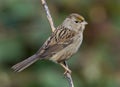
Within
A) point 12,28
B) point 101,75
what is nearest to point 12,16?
point 12,28

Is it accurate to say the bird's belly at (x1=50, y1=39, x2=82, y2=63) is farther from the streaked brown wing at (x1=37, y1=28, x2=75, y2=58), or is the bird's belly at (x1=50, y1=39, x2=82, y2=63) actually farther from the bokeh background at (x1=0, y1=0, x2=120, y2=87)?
the bokeh background at (x1=0, y1=0, x2=120, y2=87)

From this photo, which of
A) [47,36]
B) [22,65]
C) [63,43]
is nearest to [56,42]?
[63,43]

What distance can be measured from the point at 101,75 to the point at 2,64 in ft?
3.27

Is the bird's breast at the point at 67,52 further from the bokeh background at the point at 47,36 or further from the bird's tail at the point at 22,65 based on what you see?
the bokeh background at the point at 47,36

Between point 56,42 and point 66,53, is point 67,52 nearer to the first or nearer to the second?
point 66,53

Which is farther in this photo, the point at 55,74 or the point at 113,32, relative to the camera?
the point at 113,32

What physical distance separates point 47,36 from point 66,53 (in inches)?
44.1

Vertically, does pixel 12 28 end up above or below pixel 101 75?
above

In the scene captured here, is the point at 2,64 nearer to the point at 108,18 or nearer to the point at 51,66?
the point at 51,66

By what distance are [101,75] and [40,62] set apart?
0.63m

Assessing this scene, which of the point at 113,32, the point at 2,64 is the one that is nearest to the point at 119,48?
the point at 113,32

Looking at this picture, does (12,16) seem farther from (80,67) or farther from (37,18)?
(80,67)

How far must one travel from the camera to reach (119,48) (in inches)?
300

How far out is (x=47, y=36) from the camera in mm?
7387
